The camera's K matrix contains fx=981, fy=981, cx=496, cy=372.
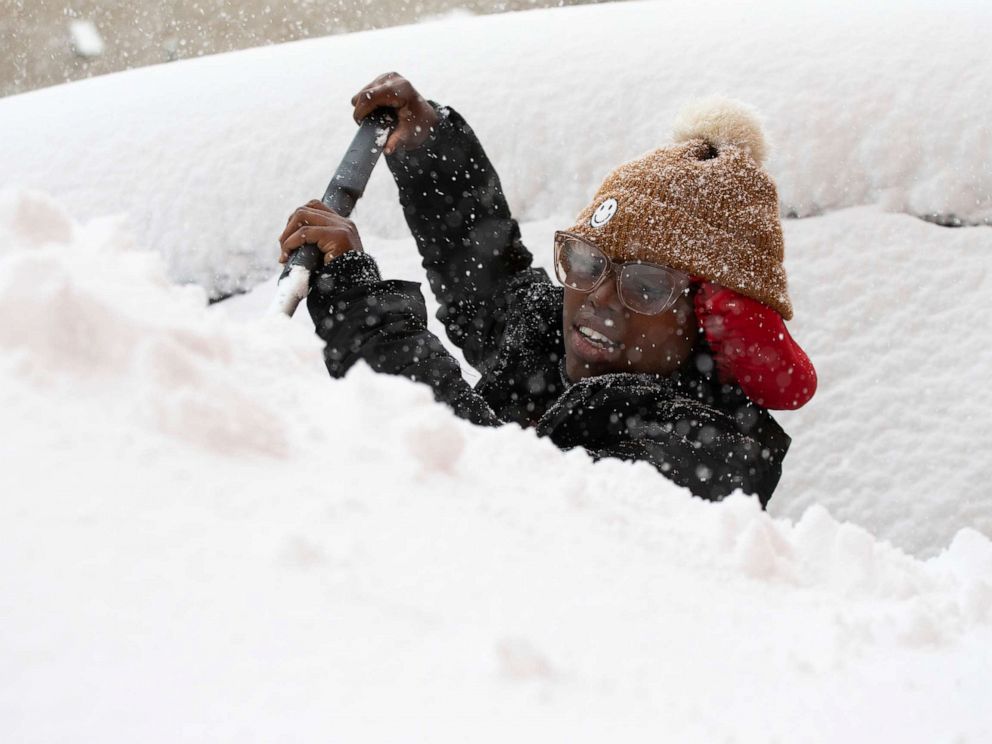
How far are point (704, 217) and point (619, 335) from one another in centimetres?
21

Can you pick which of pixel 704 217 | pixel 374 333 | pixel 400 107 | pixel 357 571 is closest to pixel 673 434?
pixel 704 217

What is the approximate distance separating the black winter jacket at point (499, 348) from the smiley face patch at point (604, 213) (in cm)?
24

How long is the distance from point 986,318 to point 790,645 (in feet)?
4.60

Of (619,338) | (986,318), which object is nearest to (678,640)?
(619,338)

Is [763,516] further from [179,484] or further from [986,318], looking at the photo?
[986,318]

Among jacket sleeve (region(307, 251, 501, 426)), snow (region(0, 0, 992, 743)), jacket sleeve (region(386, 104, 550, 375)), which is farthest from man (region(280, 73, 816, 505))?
snow (region(0, 0, 992, 743))

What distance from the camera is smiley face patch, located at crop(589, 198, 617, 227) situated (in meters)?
1.48

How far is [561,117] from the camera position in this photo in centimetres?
189

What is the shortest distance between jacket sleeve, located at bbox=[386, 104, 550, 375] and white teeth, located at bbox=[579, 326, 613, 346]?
0.28 metres

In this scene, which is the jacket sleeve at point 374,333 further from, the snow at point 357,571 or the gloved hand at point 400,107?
the snow at point 357,571

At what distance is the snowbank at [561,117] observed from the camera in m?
1.81

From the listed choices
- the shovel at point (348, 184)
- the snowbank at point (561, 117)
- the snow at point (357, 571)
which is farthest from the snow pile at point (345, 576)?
the snowbank at point (561, 117)

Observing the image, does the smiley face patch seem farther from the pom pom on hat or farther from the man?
the pom pom on hat

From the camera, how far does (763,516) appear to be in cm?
73
